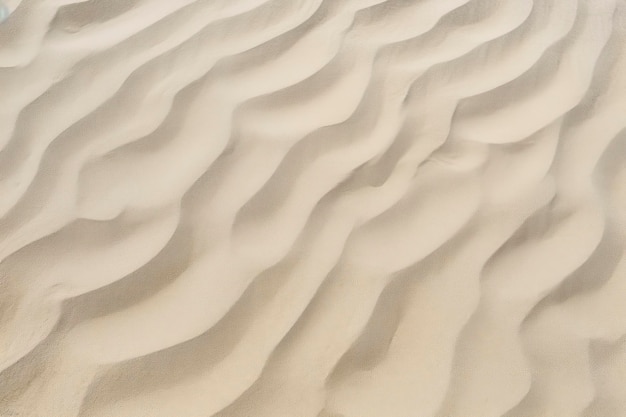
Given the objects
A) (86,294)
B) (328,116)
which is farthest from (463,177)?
(86,294)

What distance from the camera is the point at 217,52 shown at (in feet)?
5.21

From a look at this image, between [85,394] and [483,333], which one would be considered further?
[483,333]

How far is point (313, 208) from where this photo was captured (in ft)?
4.23

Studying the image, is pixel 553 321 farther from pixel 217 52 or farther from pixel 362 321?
pixel 217 52

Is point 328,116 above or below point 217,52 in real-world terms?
below

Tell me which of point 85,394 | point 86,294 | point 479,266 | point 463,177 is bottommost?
point 479,266

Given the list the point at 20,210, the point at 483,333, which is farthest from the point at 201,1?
the point at 483,333

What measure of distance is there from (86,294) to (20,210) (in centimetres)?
27

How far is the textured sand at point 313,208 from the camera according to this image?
41.8 inches

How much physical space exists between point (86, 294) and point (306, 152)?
1.86 ft

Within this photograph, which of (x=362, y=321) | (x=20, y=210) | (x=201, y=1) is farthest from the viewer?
(x=201, y=1)

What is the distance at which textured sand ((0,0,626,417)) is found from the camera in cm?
106

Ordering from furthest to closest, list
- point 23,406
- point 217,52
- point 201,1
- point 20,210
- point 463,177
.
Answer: point 201,1 → point 217,52 → point 463,177 → point 20,210 → point 23,406

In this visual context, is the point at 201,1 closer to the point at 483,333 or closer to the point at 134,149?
the point at 134,149
